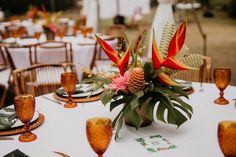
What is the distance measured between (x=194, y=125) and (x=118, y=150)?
1.29 ft

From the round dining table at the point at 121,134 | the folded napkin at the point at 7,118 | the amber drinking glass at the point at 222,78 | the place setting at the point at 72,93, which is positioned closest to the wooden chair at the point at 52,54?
the place setting at the point at 72,93

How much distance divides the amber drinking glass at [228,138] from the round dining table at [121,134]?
173mm

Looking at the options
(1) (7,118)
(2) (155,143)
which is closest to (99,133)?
(2) (155,143)

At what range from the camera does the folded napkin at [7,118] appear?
1.54 meters

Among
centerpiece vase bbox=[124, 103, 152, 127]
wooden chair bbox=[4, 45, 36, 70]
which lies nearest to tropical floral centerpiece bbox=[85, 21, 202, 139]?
centerpiece vase bbox=[124, 103, 152, 127]

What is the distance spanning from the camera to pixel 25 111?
4.73 ft

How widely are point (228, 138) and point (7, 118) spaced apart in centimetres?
97

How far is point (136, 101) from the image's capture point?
1421 mm

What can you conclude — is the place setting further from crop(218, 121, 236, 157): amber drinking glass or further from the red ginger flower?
crop(218, 121, 236, 157): amber drinking glass

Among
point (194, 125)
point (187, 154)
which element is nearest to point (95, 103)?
point (194, 125)

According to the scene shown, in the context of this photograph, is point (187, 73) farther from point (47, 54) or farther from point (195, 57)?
point (47, 54)

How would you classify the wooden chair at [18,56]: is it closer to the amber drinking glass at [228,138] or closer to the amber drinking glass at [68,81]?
the amber drinking glass at [68,81]

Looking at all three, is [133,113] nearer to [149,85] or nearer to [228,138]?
[149,85]

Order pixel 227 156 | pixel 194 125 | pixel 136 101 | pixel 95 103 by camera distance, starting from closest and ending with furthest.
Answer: pixel 227 156 → pixel 136 101 → pixel 194 125 → pixel 95 103
